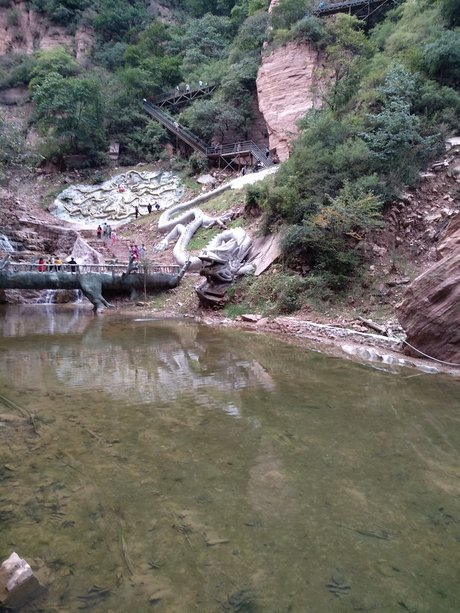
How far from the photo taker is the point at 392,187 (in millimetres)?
13930

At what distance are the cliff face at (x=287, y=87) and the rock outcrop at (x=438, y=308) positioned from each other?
20.4 metres

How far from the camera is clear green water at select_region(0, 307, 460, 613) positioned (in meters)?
2.60

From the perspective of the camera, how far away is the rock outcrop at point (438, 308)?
8039mm

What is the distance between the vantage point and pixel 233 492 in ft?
11.9

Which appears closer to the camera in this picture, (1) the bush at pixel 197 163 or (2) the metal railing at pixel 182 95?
(1) the bush at pixel 197 163

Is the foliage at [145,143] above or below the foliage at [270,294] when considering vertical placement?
above

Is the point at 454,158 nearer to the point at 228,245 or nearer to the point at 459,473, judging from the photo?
the point at 228,245

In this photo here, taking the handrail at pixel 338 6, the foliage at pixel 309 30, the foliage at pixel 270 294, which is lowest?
the foliage at pixel 270 294

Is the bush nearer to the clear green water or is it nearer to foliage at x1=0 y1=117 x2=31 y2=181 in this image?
foliage at x1=0 y1=117 x2=31 y2=181

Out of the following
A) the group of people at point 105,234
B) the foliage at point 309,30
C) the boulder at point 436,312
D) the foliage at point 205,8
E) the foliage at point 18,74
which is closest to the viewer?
the boulder at point 436,312

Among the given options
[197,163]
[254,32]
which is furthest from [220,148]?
[254,32]

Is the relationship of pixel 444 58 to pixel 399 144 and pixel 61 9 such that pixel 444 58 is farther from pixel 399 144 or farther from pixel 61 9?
pixel 61 9

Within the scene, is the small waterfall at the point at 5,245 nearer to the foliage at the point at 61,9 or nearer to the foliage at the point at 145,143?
the foliage at the point at 145,143

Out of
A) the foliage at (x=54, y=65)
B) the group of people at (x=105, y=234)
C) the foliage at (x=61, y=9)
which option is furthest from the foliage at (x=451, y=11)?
the foliage at (x=61, y=9)
